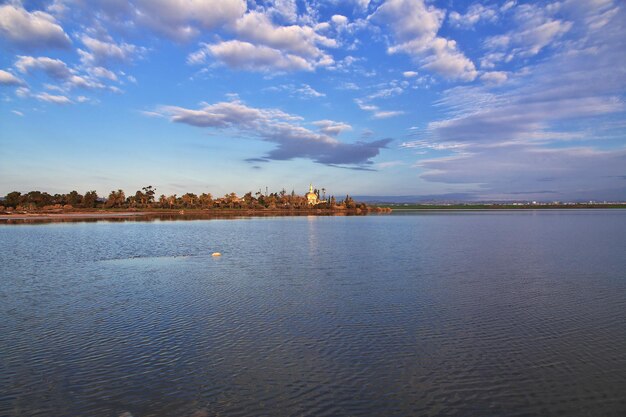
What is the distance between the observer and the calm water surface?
30.7 feet

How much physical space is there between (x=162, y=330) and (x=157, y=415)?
6.03 meters

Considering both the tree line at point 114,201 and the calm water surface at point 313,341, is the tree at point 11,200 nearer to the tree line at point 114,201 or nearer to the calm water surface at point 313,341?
the tree line at point 114,201

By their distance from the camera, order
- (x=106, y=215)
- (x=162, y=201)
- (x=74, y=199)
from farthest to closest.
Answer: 1. (x=162, y=201)
2. (x=74, y=199)
3. (x=106, y=215)

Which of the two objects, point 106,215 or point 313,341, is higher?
point 106,215

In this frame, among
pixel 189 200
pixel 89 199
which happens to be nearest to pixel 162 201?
pixel 189 200

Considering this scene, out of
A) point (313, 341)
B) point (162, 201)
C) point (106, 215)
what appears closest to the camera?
point (313, 341)

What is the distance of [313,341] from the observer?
43.8 ft

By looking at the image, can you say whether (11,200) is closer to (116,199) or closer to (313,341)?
(116,199)

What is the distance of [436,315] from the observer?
16250 mm

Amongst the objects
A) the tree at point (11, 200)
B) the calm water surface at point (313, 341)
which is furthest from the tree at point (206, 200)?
the calm water surface at point (313, 341)

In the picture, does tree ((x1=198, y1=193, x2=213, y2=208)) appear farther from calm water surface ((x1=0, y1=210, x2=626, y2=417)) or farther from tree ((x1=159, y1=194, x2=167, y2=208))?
calm water surface ((x1=0, y1=210, x2=626, y2=417))

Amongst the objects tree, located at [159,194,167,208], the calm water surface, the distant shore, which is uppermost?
tree, located at [159,194,167,208]

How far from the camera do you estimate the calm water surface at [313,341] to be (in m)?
9.34

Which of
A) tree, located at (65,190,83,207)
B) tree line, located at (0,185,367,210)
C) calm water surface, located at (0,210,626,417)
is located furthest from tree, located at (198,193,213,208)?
calm water surface, located at (0,210,626,417)
